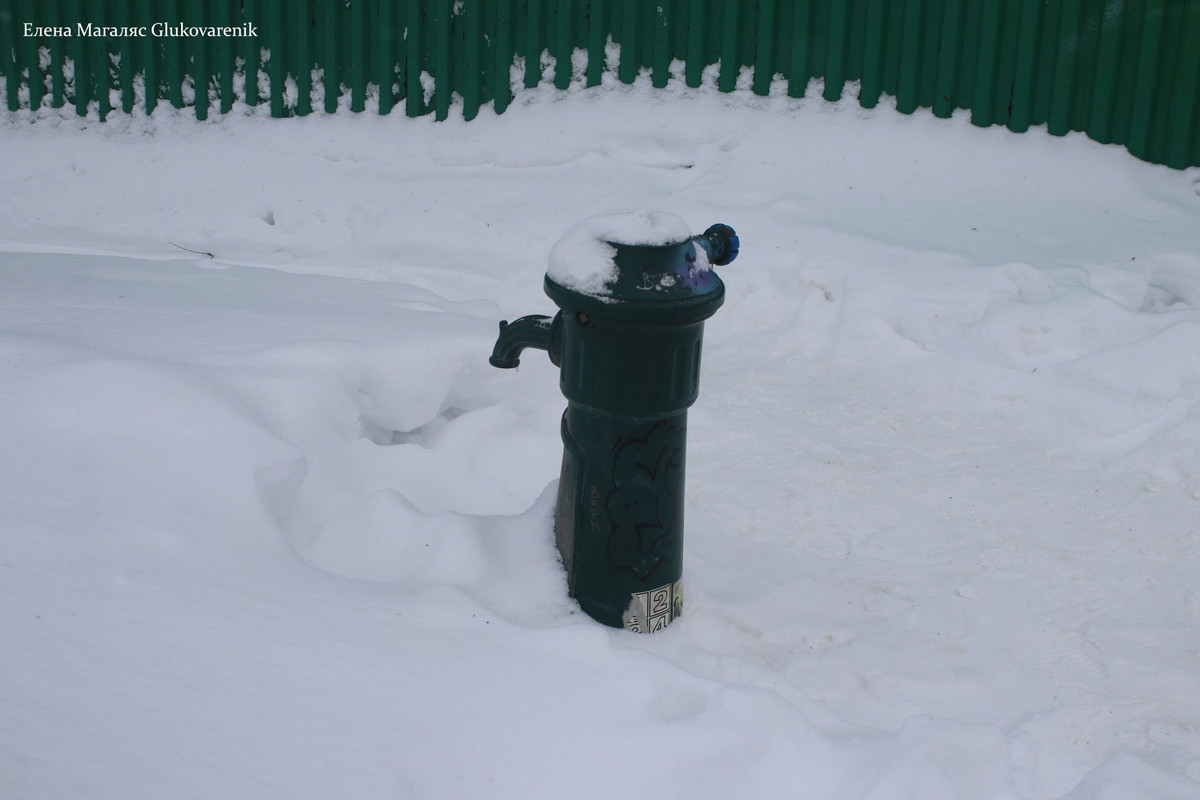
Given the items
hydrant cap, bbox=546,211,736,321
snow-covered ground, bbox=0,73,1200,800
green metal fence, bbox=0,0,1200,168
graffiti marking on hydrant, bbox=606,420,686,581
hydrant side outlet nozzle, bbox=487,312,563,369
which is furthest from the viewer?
green metal fence, bbox=0,0,1200,168

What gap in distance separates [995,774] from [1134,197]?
366 centimetres

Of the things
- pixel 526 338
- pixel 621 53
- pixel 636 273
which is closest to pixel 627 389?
pixel 636 273

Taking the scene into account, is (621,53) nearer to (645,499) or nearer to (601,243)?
(601,243)

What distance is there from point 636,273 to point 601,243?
0.11 metres

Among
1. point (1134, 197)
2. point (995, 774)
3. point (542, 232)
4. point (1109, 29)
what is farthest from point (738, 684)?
point (1109, 29)

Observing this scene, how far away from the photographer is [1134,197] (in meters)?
5.19

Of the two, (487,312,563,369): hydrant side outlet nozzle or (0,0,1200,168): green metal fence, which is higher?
(0,0,1200,168): green metal fence

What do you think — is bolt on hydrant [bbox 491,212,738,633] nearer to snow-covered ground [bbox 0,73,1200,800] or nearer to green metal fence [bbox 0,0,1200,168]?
snow-covered ground [bbox 0,73,1200,800]

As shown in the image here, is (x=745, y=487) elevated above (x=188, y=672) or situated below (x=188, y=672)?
below

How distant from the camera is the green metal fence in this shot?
17.6 ft

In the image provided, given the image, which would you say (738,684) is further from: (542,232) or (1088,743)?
(542,232)

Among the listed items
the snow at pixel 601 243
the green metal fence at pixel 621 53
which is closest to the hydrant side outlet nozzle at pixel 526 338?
the snow at pixel 601 243

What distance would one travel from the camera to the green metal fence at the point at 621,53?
17.6 ft

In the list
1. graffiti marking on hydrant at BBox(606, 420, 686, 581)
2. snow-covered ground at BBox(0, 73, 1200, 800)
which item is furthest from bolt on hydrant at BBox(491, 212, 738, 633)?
snow-covered ground at BBox(0, 73, 1200, 800)
